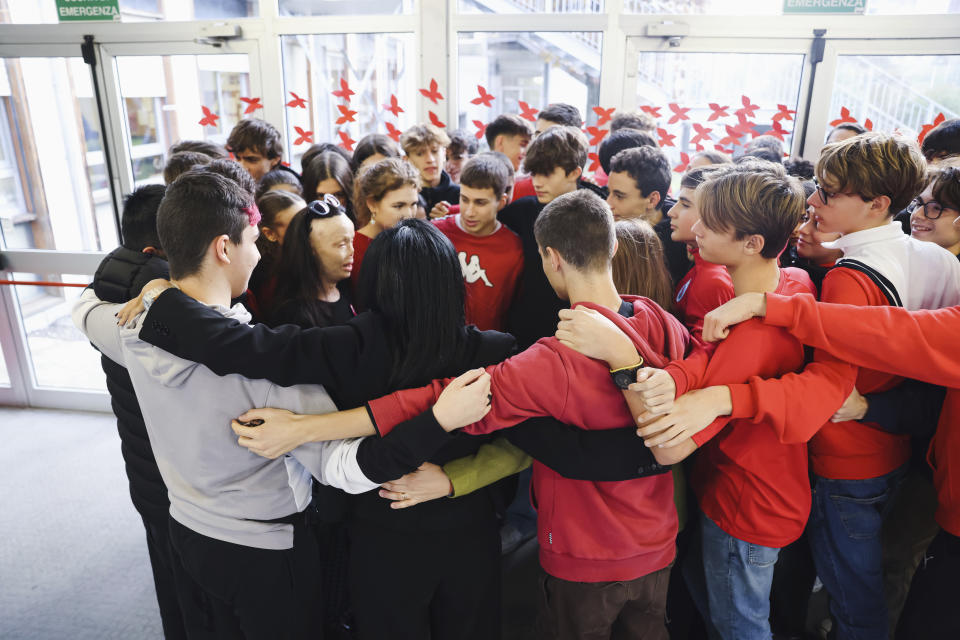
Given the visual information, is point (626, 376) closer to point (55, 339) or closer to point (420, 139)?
point (420, 139)

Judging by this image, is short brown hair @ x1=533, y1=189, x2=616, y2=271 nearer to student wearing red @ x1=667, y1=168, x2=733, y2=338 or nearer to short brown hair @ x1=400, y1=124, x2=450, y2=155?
student wearing red @ x1=667, y1=168, x2=733, y2=338

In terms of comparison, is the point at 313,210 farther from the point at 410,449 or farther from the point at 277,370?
the point at 410,449

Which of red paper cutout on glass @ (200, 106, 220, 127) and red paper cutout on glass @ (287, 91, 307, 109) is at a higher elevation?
red paper cutout on glass @ (287, 91, 307, 109)

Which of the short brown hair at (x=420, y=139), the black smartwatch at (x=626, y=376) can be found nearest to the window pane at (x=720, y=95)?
the short brown hair at (x=420, y=139)

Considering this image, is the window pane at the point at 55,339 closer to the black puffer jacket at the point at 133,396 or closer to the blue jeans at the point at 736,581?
the black puffer jacket at the point at 133,396

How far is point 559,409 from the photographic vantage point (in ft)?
4.40

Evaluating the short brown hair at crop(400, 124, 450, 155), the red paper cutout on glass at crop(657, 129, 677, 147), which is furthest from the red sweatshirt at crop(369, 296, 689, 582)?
the red paper cutout on glass at crop(657, 129, 677, 147)

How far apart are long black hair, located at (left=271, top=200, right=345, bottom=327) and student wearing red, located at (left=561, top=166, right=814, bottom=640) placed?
0.84m

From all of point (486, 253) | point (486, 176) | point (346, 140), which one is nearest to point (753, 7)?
point (486, 176)

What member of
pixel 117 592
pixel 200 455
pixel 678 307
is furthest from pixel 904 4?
pixel 117 592

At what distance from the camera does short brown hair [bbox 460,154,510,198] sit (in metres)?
2.26

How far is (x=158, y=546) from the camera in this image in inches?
70.7

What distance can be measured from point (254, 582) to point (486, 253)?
137 cm

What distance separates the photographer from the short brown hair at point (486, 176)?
2.26 metres
